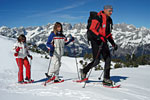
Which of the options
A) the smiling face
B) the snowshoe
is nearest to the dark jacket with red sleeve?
the smiling face

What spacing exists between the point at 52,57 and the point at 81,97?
3085 millimetres

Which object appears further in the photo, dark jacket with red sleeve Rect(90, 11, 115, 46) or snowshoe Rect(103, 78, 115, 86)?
snowshoe Rect(103, 78, 115, 86)

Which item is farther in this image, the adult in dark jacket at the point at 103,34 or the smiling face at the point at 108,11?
the smiling face at the point at 108,11

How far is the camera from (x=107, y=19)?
564cm

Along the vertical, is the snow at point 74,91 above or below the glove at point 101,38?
below

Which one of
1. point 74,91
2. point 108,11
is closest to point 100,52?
point 108,11

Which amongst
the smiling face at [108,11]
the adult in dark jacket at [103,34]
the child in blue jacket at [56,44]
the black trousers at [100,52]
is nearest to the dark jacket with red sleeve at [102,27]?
the adult in dark jacket at [103,34]

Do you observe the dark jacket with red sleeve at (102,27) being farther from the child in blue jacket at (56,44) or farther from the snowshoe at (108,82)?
the child in blue jacket at (56,44)

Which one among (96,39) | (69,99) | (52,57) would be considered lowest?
(69,99)

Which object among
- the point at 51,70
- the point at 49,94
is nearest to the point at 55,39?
the point at 51,70

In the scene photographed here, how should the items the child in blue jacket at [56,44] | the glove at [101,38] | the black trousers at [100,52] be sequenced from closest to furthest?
the glove at [101,38], the black trousers at [100,52], the child in blue jacket at [56,44]

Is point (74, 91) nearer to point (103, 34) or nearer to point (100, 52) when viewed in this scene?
point (100, 52)

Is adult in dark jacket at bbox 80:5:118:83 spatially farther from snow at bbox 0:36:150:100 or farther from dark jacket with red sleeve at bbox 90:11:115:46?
snow at bbox 0:36:150:100

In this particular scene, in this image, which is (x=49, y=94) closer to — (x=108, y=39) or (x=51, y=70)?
(x=51, y=70)
